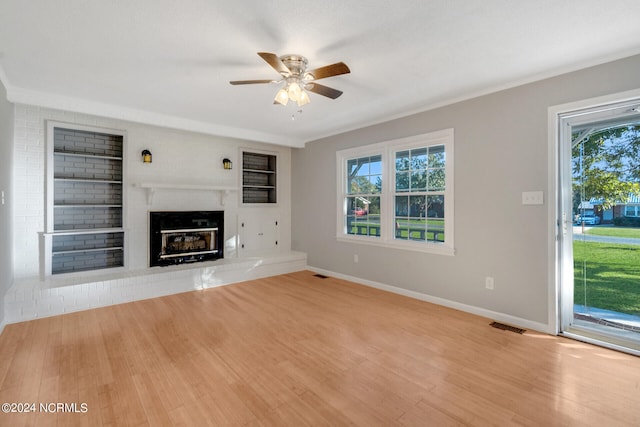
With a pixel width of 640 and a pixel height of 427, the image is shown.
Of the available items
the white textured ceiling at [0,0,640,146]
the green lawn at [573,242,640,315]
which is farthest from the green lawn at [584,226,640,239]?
the white textured ceiling at [0,0,640,146]

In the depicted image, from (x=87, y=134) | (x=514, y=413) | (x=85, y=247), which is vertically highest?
(x=87, y=134)

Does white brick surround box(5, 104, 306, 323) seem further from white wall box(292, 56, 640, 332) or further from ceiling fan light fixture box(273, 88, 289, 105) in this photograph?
ceiling fan light fixture box(273, 88, 289, 105)

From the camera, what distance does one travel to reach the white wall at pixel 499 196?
2.95 metres

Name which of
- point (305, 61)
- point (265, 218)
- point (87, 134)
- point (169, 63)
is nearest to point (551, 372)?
point (305, 61)

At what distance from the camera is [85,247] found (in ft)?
14.6

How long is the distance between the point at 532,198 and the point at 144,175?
16.8 ft

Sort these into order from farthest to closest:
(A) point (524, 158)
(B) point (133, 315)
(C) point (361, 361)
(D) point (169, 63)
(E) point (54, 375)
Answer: (B) point (133, 315) < (A) point (524, 158) < (D) point (169, 63) < (C) point (361, 361) < (E) point (54, 375)

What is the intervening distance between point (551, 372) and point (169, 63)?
13.4ft

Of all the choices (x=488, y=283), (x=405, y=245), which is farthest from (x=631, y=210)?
(x=405, y=245)

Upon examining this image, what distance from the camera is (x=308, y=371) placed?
90.0 inches

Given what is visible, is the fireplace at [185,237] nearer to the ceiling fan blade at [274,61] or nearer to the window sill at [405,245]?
the window sill at [405,245]

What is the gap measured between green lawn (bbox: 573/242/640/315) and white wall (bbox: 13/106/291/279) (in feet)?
15.3

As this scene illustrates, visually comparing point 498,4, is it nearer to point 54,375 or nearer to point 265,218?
Result: point 54,375

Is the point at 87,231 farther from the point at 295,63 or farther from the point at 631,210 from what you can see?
the point at 631,210
